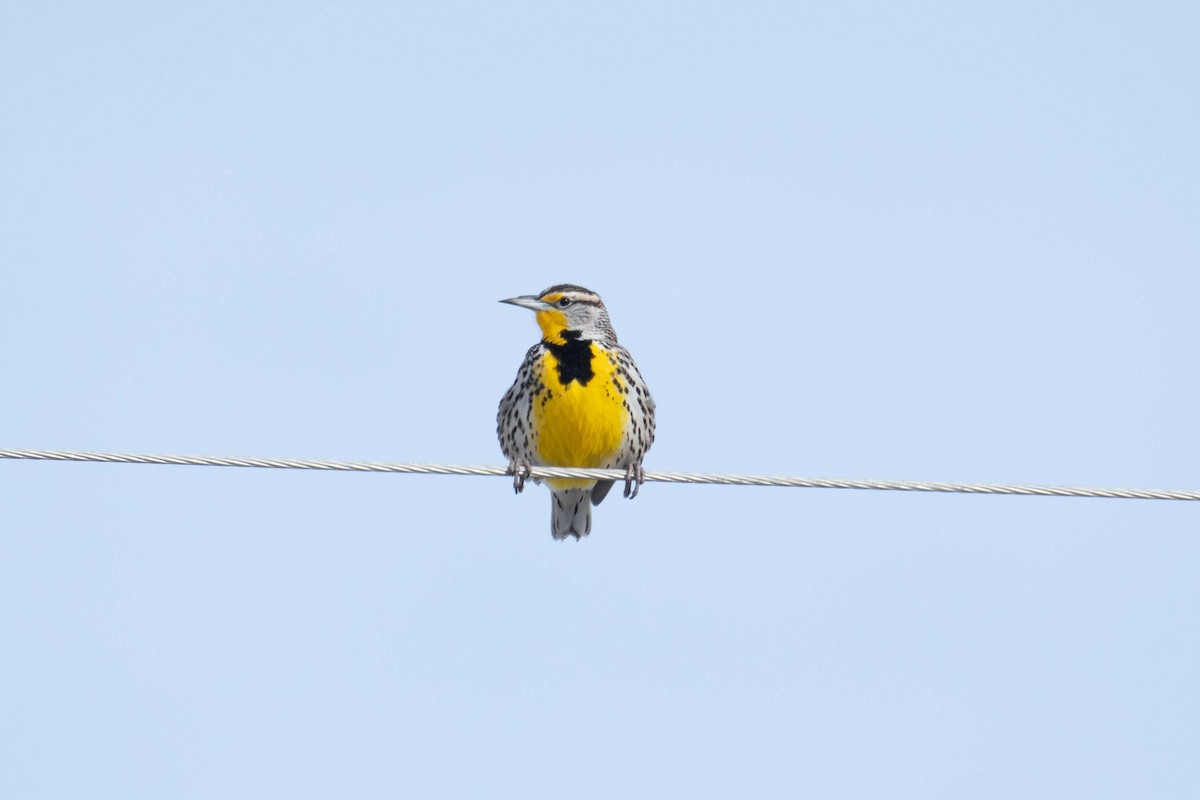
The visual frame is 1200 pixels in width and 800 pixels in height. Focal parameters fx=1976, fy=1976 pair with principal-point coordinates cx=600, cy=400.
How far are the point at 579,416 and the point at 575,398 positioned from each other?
0.28 feet

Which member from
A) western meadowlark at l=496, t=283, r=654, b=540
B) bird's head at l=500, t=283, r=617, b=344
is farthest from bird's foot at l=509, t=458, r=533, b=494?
bird's head at l=500, t=283, r=617, b=344

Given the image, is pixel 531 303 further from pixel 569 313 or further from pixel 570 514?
pixel 570 514

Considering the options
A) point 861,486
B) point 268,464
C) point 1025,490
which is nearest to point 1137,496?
point 1025,490

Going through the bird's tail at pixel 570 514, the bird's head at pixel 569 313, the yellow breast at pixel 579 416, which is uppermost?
the bird's head at pixel 569 313

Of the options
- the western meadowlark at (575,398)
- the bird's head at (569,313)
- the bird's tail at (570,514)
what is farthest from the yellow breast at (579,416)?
the bird's tail at (570,514)

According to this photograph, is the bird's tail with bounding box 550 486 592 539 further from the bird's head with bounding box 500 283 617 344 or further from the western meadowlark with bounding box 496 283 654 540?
the bird's head with bounding box 500 283 617 344

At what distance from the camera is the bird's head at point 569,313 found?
956cm

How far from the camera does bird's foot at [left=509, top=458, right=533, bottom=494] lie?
8867mm

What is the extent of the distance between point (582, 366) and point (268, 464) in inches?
114

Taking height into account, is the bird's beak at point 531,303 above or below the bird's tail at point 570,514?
above

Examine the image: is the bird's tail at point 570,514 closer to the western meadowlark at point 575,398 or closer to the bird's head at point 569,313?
the western meadowlark at point 575,398

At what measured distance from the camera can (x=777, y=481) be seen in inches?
274

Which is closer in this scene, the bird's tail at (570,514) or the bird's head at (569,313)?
the bird's head at (569,313)

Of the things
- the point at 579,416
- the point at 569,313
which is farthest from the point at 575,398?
the point at 569,313
